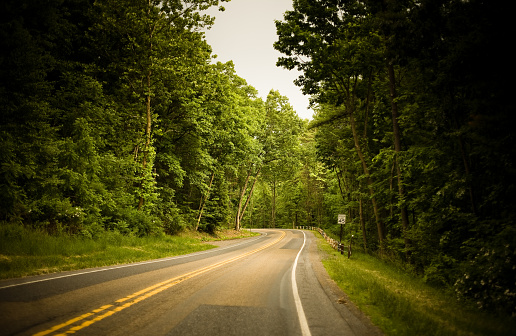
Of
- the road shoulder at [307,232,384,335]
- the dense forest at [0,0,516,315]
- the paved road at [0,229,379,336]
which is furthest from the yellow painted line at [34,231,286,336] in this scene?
the dense forest at [0,0,516,315]

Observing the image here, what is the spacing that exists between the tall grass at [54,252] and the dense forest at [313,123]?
2.65ft

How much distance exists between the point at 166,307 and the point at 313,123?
17719 mm

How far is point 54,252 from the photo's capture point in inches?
382

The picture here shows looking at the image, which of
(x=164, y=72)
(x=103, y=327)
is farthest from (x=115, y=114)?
(x=103, y=327)

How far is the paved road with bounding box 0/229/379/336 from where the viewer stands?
167 inches

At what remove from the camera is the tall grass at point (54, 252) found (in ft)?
25.4

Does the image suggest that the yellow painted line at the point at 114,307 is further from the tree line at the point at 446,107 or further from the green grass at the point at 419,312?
the tree line at the point at 446,107

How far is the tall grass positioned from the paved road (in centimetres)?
110

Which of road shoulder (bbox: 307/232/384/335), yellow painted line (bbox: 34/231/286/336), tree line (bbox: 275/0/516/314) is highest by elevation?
tree line (bbox: 275/0/516/314)

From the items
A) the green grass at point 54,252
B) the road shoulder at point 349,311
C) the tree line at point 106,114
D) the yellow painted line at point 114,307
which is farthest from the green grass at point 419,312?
the tree line at point 106,114

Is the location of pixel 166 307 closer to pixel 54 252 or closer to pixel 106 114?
pixel 54 252

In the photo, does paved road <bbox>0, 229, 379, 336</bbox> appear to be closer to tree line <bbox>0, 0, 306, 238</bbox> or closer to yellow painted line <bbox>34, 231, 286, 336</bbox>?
yellow painted line <bbox>34, 231, 286, 336</bbox>

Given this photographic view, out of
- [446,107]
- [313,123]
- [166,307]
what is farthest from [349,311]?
[313,123]

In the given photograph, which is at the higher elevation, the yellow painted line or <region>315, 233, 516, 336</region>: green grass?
the yellow painted line
